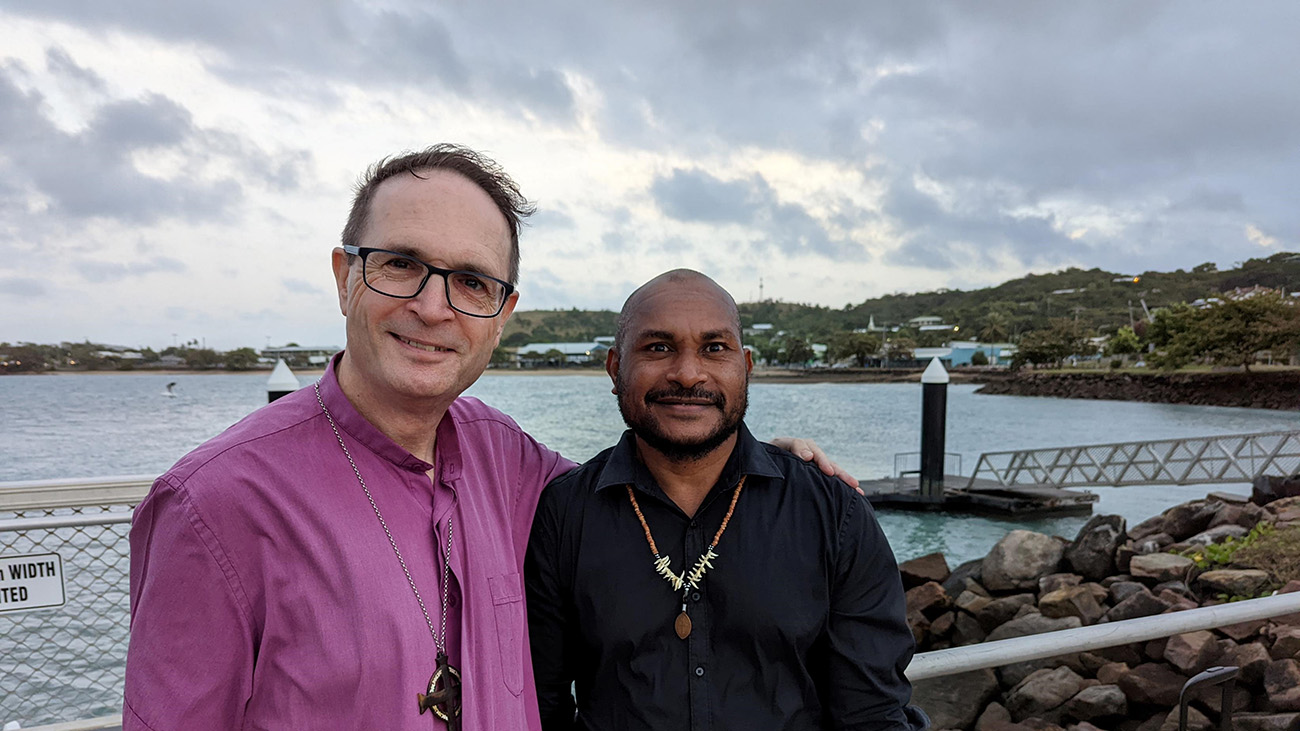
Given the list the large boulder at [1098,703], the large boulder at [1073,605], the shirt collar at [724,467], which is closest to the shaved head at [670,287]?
the shirt collar at [724,467]

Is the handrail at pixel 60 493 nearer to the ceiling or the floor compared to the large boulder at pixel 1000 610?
nearer to the ceiling

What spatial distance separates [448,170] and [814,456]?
4.09ft

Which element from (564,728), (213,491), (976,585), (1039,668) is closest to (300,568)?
(213,491)

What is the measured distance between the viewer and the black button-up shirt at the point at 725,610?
5.84 feet

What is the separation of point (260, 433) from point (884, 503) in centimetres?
2228

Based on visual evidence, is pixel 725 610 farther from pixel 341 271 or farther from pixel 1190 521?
pixel 1190 521

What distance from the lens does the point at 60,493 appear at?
3.23 m

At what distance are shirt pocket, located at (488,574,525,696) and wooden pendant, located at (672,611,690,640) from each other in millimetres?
380

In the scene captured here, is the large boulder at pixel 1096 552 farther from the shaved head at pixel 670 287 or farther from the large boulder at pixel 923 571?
the shaved head at pixel 670 287

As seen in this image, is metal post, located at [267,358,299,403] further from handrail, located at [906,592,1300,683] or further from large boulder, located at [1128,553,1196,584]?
large boulder, located at [1128,553,1196,584]

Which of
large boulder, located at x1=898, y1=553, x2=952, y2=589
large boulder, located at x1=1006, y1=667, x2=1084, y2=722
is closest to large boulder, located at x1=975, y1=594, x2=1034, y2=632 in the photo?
large boulder, located at x1=898, y1=553, x2=952, y2=589

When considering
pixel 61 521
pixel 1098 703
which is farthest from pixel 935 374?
pixel 61 521

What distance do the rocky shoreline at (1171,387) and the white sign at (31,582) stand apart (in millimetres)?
37923

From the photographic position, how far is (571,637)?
1.95m
